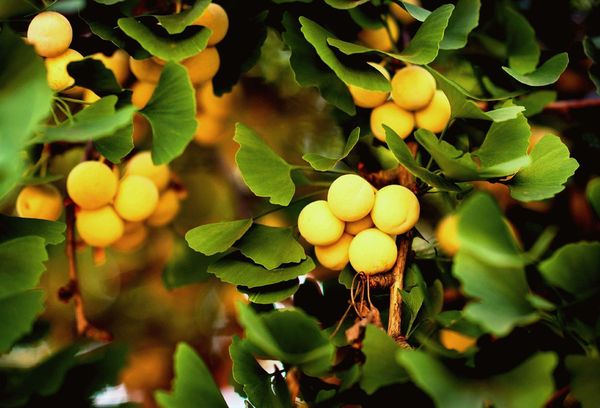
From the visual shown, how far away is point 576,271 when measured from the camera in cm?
56

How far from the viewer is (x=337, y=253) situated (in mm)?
798

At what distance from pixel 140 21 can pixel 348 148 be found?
275mm

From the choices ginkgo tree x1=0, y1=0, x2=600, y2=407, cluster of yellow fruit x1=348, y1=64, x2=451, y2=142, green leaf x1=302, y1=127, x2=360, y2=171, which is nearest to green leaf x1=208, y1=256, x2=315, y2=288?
ginkgo tree x1=0, y1=0, x2=600, y2=407

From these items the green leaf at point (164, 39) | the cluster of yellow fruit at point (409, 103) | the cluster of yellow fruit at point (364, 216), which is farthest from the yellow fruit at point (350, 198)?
the green leaf at point (164, 39)

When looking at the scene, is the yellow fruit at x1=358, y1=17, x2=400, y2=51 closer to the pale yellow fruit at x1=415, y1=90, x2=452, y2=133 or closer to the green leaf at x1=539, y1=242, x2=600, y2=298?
the pale yellow fruit at x1=415, y1=90, x2=452, y2=133

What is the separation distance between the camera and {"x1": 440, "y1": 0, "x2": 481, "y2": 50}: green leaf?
82 cm

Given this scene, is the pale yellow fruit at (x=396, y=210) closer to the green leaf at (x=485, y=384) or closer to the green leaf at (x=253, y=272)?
the green leaf at (x=253, y=272)

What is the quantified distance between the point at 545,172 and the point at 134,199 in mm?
514

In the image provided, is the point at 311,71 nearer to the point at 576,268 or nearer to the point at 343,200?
the point at 343,200

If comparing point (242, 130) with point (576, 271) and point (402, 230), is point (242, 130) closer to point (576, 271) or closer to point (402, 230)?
point (402, 230)

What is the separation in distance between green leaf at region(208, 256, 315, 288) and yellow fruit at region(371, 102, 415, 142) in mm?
198

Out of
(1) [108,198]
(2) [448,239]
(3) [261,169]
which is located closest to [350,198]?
(3) [261,169]

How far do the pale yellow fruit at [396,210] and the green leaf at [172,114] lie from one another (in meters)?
0.22

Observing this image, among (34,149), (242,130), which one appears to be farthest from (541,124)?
(34,149)
